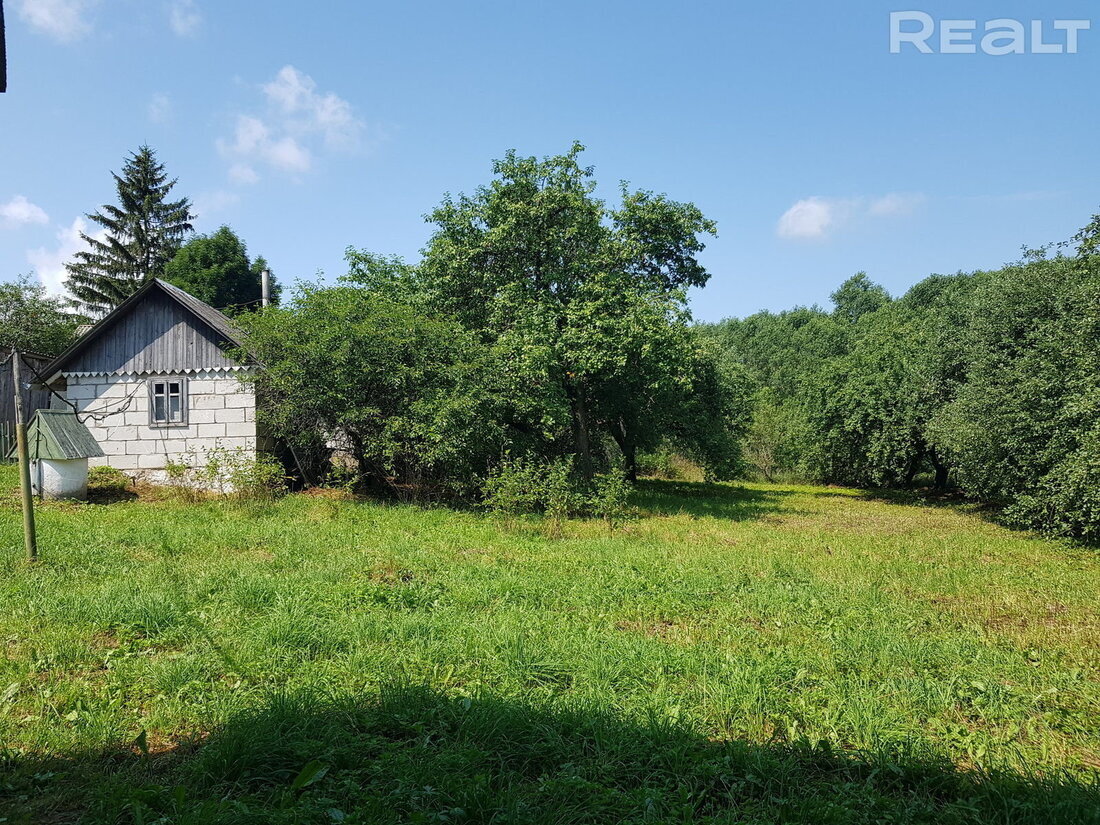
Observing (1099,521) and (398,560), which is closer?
(398,560)

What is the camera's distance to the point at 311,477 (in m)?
16.0

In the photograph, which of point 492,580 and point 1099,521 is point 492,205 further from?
point 1099,521

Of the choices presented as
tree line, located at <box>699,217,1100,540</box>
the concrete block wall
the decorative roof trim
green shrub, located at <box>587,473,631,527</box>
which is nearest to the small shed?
the concrete block wall

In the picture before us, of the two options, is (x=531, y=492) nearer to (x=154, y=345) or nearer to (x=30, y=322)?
(x=154, y=345)

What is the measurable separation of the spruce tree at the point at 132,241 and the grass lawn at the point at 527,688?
3558 cm

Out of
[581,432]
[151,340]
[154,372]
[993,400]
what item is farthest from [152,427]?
[993,400]

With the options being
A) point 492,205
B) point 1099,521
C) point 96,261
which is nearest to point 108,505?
point 492,205

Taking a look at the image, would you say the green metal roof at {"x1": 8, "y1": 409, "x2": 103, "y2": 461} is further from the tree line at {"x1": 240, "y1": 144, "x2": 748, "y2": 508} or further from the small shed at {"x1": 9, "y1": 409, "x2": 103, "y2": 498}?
the tree line at {"x1": 240, "y1": 144, "x2": 748, "y2": 508}

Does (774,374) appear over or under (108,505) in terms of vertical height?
over

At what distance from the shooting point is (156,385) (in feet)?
51.4

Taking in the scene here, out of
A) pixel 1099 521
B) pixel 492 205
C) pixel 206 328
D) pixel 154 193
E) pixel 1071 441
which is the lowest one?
pixel 1099 521

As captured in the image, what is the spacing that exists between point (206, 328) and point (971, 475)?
20.4 metres

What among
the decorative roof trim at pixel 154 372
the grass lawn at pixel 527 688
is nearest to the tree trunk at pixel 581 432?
the grass lawn at pixel 527 688

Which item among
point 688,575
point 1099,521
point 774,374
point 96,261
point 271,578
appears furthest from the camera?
point 774,374
